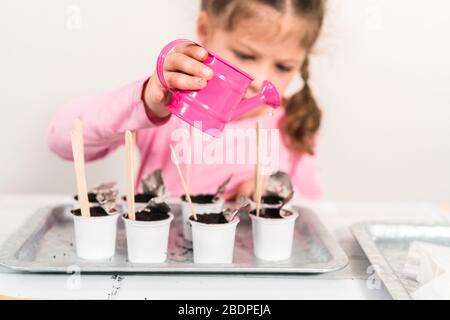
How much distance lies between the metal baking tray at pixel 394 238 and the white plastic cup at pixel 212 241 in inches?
8.9

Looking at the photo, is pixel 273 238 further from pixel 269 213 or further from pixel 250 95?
pixel 250 95

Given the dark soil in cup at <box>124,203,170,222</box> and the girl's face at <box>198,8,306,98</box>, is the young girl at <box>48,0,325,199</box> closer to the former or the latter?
the girl's face at <box>198,8,306,98</box>

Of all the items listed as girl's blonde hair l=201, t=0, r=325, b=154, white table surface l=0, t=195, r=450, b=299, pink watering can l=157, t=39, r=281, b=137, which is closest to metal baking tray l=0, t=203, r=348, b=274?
white table surface l=0, t=195, r=450, b=299

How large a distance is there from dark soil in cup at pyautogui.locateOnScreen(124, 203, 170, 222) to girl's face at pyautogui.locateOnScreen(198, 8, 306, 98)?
1.86 ft

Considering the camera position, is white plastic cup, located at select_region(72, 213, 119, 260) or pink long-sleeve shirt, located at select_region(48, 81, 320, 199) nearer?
white plastic cup, located at select_region(72, 213, 119, 260)

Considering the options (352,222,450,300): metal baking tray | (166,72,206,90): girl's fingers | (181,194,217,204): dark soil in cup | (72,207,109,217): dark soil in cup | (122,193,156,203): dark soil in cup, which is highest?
(166,72,206,90): girl's fingers

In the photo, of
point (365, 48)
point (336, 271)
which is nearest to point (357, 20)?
point (365, 48)

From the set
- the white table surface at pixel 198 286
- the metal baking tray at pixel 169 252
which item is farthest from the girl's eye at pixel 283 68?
the white table surface at pixel 198 286

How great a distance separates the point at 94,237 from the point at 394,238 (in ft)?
1.79

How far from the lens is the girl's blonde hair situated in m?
1.44

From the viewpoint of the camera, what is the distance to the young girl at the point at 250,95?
1428mm

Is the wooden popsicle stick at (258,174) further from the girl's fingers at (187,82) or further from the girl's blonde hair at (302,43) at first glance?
the girl's blonde hair at (302,43)

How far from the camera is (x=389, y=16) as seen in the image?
1.48m
